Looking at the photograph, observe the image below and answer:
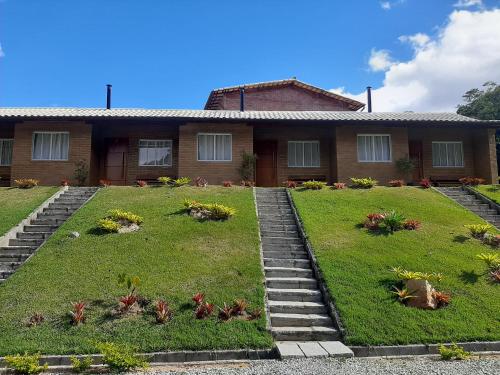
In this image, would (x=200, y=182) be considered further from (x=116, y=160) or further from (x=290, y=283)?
(x=290, y=283)

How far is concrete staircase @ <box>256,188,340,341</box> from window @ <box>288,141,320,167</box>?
7843 millimetres

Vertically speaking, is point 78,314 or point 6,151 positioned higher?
point 6,151

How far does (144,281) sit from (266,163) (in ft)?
41.4

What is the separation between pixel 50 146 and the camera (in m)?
18.8

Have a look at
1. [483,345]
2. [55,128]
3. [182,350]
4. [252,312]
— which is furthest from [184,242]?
[55,128]

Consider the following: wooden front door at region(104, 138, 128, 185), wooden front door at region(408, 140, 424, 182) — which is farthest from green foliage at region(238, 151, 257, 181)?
wooden front door at region(408, 140, 424, 182)

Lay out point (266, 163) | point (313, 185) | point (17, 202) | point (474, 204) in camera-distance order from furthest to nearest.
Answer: point (266, 163)
point (313, 185)
point (474, 204)
point (17, 202)

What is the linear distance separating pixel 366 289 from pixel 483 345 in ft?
7.60

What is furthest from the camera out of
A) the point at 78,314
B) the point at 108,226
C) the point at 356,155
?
the point at 356,155

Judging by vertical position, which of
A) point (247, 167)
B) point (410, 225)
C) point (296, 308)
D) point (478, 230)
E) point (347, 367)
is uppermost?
point (247, 167)

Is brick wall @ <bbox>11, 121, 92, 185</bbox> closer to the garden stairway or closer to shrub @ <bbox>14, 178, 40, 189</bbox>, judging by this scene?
shrub @ <bbox>14, 178, 40, 189</bbox>

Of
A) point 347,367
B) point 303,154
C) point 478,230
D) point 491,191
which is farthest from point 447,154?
point 347,367

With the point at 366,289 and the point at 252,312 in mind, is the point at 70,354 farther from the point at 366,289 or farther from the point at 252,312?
the point at 366,289

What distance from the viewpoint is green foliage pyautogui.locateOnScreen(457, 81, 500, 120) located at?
32844 millimetres
